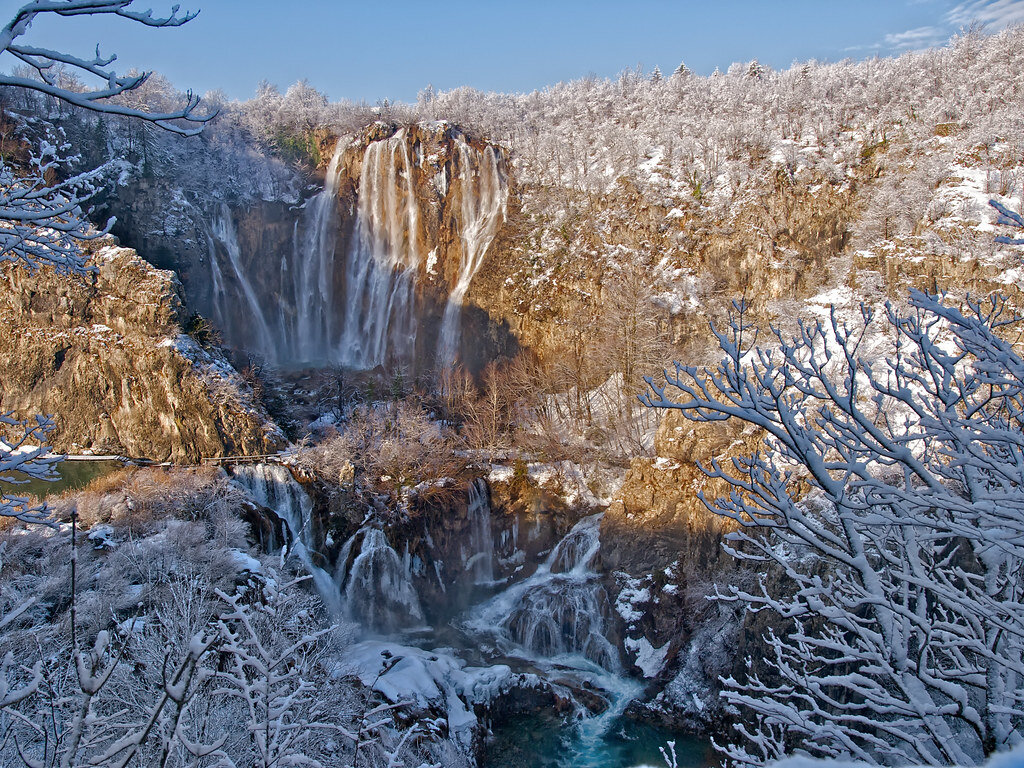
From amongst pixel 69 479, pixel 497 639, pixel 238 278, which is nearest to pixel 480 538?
pixel 497 639

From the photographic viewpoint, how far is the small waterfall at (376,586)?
67.6 ft

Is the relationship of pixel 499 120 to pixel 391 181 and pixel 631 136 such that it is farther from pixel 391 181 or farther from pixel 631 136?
pixel 391 181

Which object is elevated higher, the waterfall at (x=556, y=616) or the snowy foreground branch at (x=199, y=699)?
the snowy foreground branch at (x=199, y=699)

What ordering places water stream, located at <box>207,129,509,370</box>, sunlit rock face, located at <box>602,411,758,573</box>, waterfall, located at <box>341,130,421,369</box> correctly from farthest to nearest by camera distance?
1. waterfall, located at <box>341,130,421,369</box>
2. water stream, located at <box>207,129,509,370</box>
3. sunlit rock face, located at <box>602,411,758,573</box>

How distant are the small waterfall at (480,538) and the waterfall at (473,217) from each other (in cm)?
1273

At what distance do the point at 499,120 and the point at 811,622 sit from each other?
152ft

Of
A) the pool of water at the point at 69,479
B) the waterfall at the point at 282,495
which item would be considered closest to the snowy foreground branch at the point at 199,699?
the waterfall at the point at 282,495

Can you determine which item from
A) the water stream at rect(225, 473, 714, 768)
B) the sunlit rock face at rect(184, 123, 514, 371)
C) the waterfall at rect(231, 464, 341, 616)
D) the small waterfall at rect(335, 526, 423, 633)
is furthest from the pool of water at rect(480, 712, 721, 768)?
the sunlit rock face at rect(184, 123, 514, 371)

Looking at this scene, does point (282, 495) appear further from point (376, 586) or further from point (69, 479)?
point (69, 479)

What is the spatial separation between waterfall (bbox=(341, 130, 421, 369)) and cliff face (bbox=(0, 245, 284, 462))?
44.0 feet

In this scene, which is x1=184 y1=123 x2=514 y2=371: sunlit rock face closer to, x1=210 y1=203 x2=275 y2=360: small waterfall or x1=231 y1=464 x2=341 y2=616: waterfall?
x1=210 y1=203 x2=275 y2=360: small waterfall

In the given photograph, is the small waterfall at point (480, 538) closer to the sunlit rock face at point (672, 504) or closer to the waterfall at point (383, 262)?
the sunlit rock face at point (672, 504)

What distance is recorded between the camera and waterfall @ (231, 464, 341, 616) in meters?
21.3

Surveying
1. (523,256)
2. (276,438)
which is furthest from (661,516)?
(523,256)
